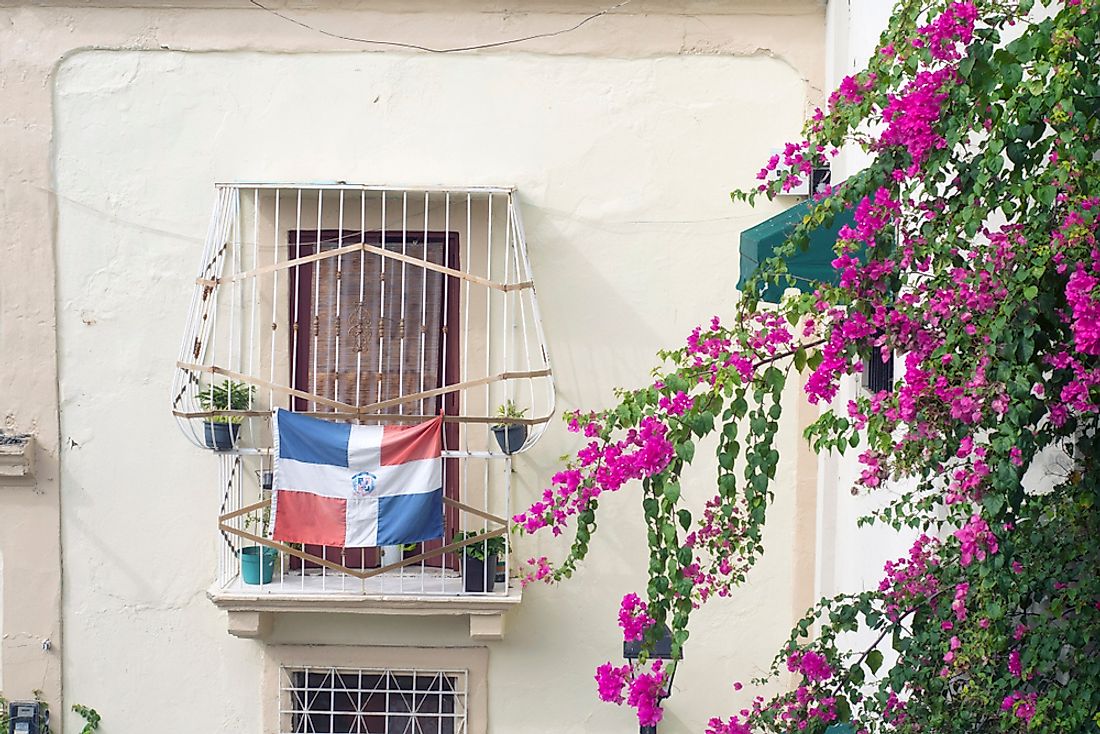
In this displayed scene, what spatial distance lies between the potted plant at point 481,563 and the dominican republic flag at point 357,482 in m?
0.30

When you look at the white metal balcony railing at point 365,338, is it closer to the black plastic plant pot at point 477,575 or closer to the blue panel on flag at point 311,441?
the black plastic plant pot at point 477,575

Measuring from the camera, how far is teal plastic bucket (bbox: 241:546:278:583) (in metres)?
5.82

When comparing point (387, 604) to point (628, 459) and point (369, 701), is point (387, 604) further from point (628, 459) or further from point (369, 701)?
point (628, 459)

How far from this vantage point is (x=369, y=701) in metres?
6.19

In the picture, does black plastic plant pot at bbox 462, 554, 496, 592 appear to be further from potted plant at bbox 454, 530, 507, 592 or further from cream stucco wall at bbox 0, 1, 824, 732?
cream stucco wall at bbox 0, 1, 824, 732

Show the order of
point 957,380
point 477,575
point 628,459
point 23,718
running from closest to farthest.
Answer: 1. point 957,380
2. point 628,459
3. point 477,575
4. point 23,718

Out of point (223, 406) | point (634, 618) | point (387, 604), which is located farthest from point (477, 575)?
point (634, 618)

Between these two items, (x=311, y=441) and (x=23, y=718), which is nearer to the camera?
(x=311, y=441)

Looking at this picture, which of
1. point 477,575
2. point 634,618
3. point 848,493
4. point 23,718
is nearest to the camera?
→ point 634,618

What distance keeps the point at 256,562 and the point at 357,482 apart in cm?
73

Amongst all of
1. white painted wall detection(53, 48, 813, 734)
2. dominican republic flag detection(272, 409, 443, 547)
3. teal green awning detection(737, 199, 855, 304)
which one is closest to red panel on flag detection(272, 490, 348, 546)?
dominican republic flag detection(272, 409, 443, 547)

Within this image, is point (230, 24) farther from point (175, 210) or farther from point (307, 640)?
point (307, 640)

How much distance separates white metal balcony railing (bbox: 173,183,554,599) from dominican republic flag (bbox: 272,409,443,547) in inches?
15.1

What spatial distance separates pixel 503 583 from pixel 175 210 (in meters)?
2.31
